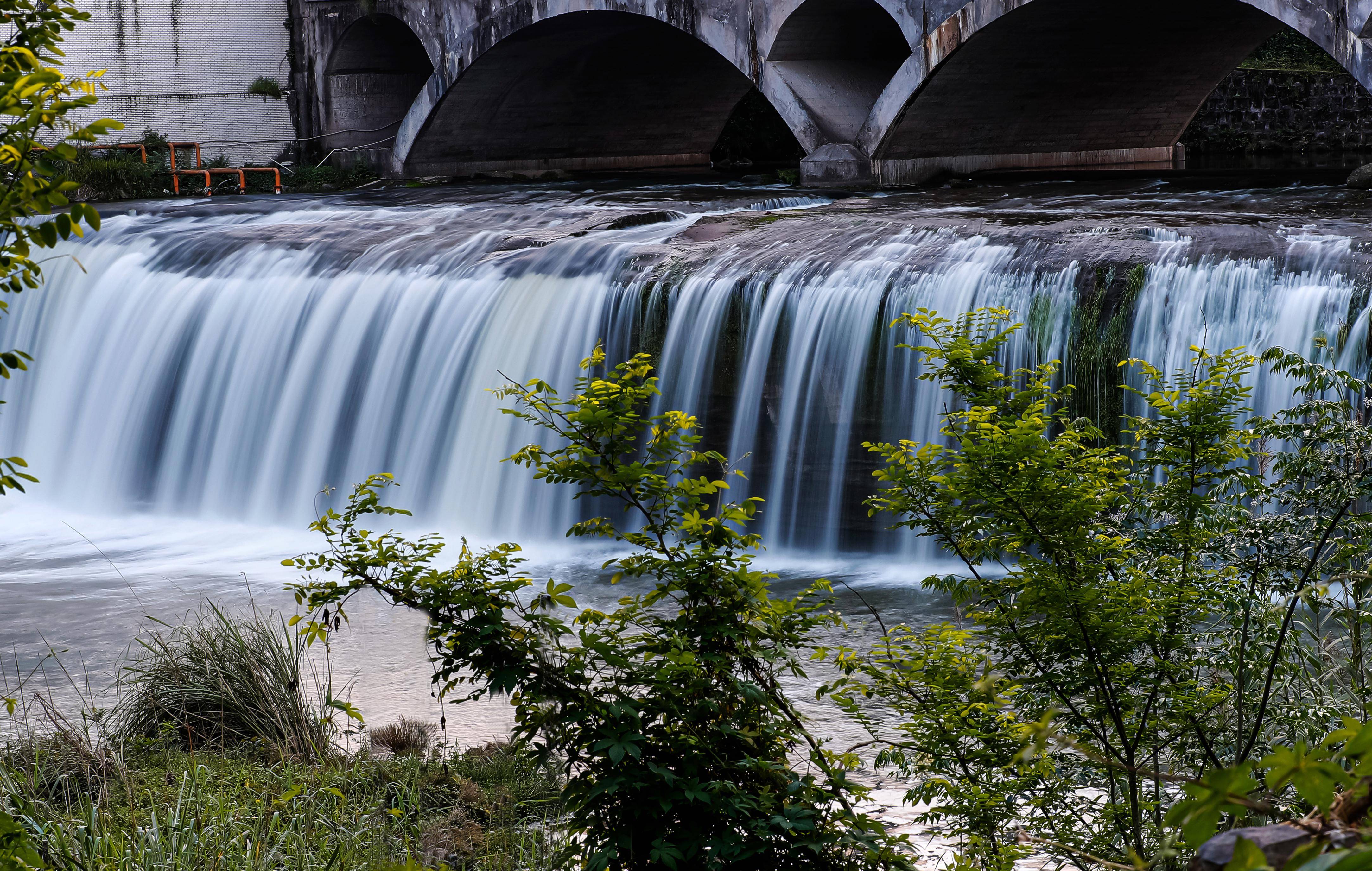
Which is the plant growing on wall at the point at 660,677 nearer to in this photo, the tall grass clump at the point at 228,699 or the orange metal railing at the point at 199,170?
the tall grass clump at the point at 228,699

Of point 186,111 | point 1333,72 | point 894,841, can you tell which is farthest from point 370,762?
point 1333,72

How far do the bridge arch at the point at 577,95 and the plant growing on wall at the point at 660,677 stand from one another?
18.3 meters

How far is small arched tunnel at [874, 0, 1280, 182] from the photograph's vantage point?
62.5 ft

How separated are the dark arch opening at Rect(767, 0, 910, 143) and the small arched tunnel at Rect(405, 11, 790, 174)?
2930 mm

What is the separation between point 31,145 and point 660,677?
1.68 m

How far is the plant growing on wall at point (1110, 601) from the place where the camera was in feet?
11.7

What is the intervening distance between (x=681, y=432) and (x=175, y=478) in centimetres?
449

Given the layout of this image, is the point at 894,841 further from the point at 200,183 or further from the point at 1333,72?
the point at 1333,72

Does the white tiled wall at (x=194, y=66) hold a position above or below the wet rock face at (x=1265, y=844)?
above

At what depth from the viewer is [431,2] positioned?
81.6ft

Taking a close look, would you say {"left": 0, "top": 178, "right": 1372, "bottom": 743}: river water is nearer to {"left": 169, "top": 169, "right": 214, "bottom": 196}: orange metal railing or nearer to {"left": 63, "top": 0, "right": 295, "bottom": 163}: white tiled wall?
{"left": 169, "top": 169, "right": 214, "bottom": 196}: orange metal railing

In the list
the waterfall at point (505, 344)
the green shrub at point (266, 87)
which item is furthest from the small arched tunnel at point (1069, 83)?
the green shrub at point (266, 87)

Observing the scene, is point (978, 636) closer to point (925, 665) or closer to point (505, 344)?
point (925, 665)

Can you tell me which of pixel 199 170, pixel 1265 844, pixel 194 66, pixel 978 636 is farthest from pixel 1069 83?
pixel 1265 844
